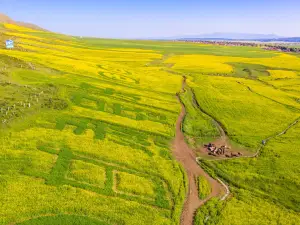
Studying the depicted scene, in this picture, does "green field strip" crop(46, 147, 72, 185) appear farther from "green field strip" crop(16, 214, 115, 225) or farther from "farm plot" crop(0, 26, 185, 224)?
"green field strip" crop(16, 214, 115, 225)

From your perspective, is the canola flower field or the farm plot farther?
the canola flower field

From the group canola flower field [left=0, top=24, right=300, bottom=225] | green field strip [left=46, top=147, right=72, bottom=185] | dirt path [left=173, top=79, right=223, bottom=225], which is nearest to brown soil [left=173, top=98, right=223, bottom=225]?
dirt path [left=173, top=79, right=223, bottom=225]

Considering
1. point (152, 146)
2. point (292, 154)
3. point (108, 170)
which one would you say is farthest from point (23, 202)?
point (292, 154)

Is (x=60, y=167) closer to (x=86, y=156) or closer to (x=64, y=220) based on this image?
(x=86, y=156)

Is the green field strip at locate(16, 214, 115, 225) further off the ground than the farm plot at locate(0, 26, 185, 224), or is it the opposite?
the farm plot at locate(0, 26, 185, 224)

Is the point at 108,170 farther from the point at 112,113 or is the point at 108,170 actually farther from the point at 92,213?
the point at 112,113

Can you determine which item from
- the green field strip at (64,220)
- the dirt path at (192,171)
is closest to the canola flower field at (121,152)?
the green field strip at (64,220)
